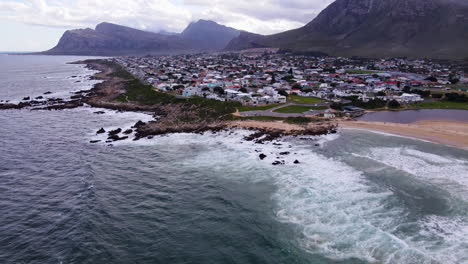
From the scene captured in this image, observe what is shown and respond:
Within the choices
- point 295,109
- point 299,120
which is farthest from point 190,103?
point 299,120

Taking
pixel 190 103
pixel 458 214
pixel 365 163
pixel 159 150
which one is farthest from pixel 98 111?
pixel 458 214

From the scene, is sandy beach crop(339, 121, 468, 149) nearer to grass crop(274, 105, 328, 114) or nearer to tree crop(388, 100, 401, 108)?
grass crop(274, 105, 328, 114)

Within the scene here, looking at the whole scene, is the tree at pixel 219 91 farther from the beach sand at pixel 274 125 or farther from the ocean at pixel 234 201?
the ocean at pixel 234 201

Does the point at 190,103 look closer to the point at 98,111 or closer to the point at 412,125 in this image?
the point at 98,111

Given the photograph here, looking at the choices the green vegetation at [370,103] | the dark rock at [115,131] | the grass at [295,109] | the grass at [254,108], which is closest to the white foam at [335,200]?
the dark rock at [115,131]

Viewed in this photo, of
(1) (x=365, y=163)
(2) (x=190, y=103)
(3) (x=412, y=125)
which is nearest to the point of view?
(1) (x=365, y=163)

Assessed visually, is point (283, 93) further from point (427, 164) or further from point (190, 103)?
point (427, 164)
